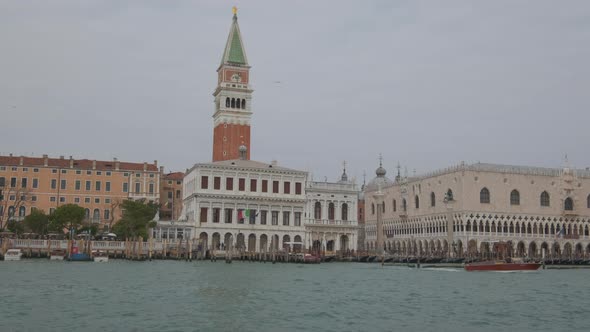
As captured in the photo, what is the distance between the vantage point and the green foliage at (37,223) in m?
57.1

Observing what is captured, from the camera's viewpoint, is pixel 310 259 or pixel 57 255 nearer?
pixel 57 255

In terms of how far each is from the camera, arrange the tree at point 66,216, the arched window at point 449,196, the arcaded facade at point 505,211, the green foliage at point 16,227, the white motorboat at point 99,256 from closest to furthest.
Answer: the white motorboat at point 99,256 → the tree at point 66,216 → the green foliage at point 16,227 → the arcaded facade at point 505,211 → the arched window at point 449,196

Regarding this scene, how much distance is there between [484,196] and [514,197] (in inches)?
131

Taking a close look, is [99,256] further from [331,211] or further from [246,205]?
[331,211]

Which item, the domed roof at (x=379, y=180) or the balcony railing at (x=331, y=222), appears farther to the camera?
the domed roof at (x=379, y=180)

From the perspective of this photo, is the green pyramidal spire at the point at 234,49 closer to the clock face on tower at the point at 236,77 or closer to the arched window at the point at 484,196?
the clock face on tower at the point at 236,77

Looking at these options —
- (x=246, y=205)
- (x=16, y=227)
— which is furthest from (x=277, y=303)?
(x=16, y=227)

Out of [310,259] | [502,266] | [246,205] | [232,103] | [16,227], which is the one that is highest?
[232,103]

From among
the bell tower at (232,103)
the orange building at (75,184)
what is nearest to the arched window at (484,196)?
the bell tower at (232,103)

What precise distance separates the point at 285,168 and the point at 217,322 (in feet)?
141

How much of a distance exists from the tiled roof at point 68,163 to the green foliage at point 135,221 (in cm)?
1226

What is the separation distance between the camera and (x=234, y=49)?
73.0 metres

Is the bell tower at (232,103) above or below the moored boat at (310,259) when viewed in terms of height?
above

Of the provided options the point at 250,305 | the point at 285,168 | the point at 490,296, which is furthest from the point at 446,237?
the point at 250,305
